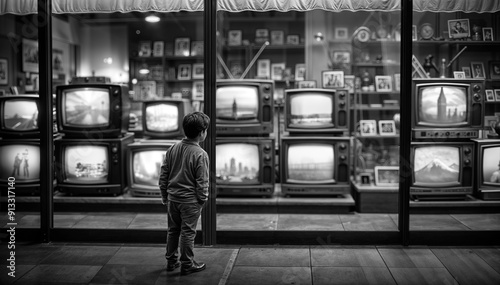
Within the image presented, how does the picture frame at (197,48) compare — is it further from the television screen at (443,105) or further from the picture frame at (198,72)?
the television screen at (443,105)

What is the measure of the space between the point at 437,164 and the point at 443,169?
0.09 meters

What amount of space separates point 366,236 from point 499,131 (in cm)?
215

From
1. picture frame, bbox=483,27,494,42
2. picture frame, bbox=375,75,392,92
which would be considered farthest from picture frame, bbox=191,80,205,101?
picture frame, bbox=483,27,494,42

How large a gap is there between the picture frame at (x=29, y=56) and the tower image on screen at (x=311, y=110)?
16.9 feet

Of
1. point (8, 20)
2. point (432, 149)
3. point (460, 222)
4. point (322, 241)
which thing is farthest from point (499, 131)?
point (8, 20)

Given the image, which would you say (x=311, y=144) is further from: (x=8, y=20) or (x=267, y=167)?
(x=8, y=20)

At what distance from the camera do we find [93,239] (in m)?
5.75

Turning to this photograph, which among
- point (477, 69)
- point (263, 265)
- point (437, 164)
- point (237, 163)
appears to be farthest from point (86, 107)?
point (477, 69)

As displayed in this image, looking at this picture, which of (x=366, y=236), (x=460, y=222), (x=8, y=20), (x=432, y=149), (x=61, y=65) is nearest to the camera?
(x=366, y=236)

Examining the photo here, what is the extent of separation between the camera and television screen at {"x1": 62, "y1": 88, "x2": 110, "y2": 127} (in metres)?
6.70

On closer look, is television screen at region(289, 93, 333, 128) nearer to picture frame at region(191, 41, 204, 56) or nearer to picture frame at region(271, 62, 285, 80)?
picture frame at region(271, 62, 285, 80)

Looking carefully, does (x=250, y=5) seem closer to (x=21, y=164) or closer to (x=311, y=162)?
(x=311, y=162)

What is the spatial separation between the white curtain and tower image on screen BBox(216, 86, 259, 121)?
1044 mm

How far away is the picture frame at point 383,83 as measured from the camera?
358 inches
